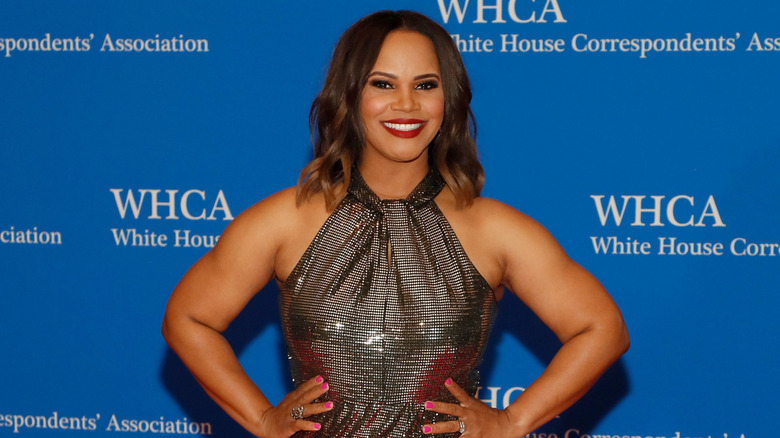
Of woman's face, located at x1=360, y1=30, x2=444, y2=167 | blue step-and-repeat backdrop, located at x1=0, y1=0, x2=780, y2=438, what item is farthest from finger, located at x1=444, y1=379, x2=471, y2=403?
blue step-and-repeat backdrop, located at x1=0, y1=0, x2=780, y2=438

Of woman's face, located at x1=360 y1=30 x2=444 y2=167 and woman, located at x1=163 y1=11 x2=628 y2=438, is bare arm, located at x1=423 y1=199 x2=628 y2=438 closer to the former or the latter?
woman, located at x1=163 y1=11 x2=628 y2=438

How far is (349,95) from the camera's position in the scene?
6.80ft

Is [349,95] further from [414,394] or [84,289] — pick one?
[84,289]

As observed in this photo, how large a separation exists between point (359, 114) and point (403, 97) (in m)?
0.11

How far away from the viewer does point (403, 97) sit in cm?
204

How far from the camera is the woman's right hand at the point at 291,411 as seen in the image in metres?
2.09

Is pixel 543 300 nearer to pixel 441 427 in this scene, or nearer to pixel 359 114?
pixel 441 427

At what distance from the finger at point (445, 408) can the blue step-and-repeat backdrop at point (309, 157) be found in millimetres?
1066

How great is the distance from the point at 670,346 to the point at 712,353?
13 cm

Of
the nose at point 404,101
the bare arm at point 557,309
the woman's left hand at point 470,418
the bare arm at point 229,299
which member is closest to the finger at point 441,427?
the woman's left hand at point 470,418

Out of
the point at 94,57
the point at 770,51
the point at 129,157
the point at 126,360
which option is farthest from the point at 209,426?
the point at 770,51

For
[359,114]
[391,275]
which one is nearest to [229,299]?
[391,275]

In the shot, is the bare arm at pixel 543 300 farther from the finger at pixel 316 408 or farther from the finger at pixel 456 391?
the finger at pixel 316 408

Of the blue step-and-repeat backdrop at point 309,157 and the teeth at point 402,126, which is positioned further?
the blue step-and-repeat backdrop at point 309,157
